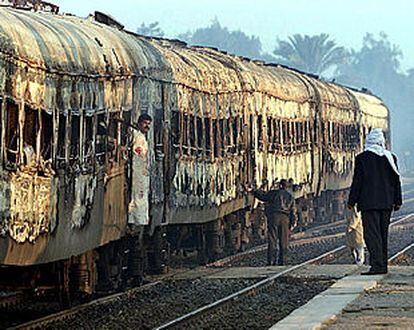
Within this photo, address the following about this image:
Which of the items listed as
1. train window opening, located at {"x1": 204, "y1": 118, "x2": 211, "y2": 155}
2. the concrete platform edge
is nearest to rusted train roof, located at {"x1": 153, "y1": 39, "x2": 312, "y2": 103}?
train window opening, located at {"x1": 204, "y1": 118, "x2": 211, "y2": 155}

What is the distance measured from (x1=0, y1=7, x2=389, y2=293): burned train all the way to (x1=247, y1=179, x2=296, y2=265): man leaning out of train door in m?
0.93

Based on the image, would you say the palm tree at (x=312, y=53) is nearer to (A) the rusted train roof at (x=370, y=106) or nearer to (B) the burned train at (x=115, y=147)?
(A) the rusted train roof at (x=370, y=106)

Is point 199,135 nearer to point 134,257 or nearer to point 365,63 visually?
point 134,257

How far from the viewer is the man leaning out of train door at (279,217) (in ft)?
65.1

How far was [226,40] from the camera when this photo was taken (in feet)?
458

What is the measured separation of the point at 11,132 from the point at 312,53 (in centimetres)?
9329

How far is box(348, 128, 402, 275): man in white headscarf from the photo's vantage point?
14000 mm

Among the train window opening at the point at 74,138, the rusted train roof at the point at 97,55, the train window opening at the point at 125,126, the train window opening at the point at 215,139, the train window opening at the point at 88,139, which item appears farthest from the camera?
the train window opening at the point at 215,139

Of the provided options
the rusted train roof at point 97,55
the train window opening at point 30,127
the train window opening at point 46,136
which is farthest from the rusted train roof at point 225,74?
the train window opening at point 30,127

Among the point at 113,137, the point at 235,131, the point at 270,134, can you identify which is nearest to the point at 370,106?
the point at 270,134

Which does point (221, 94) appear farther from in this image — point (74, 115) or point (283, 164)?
point (74, 115)

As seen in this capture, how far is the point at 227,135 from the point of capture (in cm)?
2125

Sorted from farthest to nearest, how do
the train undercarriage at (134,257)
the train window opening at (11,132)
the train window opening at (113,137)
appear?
the train window opening at (113,137)
the train undercarriage at (134,257)
the train window opening at (11,132)

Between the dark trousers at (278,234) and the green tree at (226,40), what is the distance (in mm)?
114226
